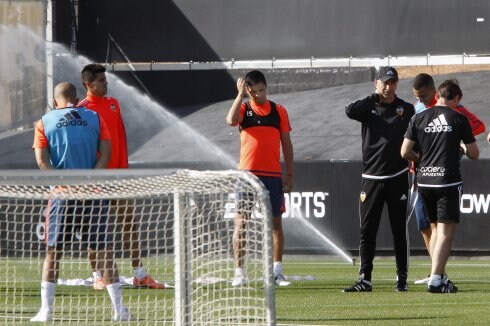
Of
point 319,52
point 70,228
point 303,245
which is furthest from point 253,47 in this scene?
point 70,228

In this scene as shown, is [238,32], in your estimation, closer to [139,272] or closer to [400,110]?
[400,110]

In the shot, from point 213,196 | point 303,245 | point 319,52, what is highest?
point 319,52

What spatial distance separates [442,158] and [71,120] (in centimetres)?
349

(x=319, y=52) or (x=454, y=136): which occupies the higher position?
(x=319, y=52)

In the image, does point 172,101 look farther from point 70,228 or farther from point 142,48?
point 70,228

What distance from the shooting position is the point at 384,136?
11.9m

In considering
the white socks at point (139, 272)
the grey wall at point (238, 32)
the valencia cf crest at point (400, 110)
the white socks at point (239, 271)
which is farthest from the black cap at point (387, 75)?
the grey wall at point (238, 32)

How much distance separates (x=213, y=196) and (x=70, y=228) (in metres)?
1.40

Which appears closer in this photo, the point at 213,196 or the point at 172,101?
the point at 213,196

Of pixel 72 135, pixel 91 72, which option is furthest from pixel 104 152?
pixel 91 72

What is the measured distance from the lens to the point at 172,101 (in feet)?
112

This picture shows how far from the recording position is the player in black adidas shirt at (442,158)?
459 inches

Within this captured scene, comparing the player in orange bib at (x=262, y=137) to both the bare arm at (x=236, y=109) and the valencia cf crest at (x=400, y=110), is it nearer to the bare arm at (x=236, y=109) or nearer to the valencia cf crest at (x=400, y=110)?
the bare arm at (x=236, y=109)

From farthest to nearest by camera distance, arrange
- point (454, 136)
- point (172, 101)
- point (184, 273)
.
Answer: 1. point (172, 101)
2. point (454, 136)
3. point (184, 273)
